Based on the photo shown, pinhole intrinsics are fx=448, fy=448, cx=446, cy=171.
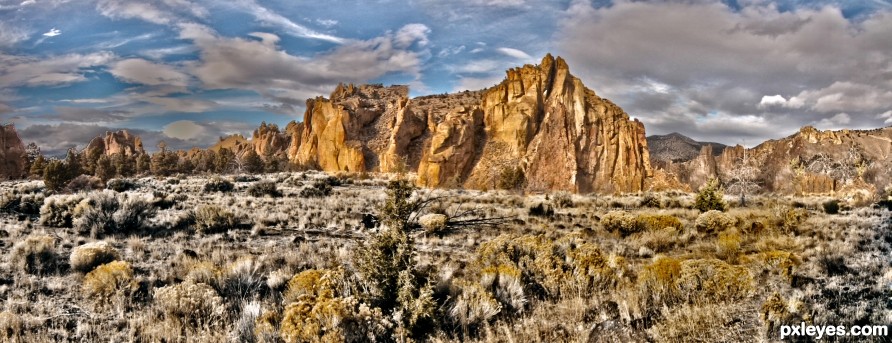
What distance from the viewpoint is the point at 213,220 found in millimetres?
12133

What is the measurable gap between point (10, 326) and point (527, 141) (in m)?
60.9

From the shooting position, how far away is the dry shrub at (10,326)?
479 cm

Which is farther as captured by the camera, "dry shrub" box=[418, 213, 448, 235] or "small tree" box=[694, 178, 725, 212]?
"small tree" box=[694, 178, 725, 212]

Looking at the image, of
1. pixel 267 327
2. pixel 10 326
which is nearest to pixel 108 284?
pixel 10 326

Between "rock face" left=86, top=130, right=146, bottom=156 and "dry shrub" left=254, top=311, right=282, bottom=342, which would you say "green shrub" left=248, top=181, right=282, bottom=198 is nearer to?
"dry shrub" left=254, top=311, right=282, bottom=342

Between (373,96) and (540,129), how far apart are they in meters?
52.6

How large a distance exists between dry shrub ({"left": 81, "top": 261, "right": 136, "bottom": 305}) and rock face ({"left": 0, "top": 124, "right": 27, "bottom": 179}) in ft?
234

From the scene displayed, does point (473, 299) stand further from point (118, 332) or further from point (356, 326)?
point (118, 332)

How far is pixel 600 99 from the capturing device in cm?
7106

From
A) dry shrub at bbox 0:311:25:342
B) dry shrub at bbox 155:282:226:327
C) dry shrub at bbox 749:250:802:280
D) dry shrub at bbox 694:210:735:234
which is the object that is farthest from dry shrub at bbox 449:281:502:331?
dry shrub at bbox 694:210:735:234

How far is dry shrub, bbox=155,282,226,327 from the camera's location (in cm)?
542

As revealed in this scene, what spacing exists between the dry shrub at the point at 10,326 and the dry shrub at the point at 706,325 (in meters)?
6.78

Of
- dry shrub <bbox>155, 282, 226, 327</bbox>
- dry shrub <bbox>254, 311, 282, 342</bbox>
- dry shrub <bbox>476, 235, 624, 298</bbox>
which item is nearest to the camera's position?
dry shrub <bbox>254, 311, 282, 342</bbox>

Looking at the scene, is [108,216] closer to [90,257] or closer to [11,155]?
[90,257]
